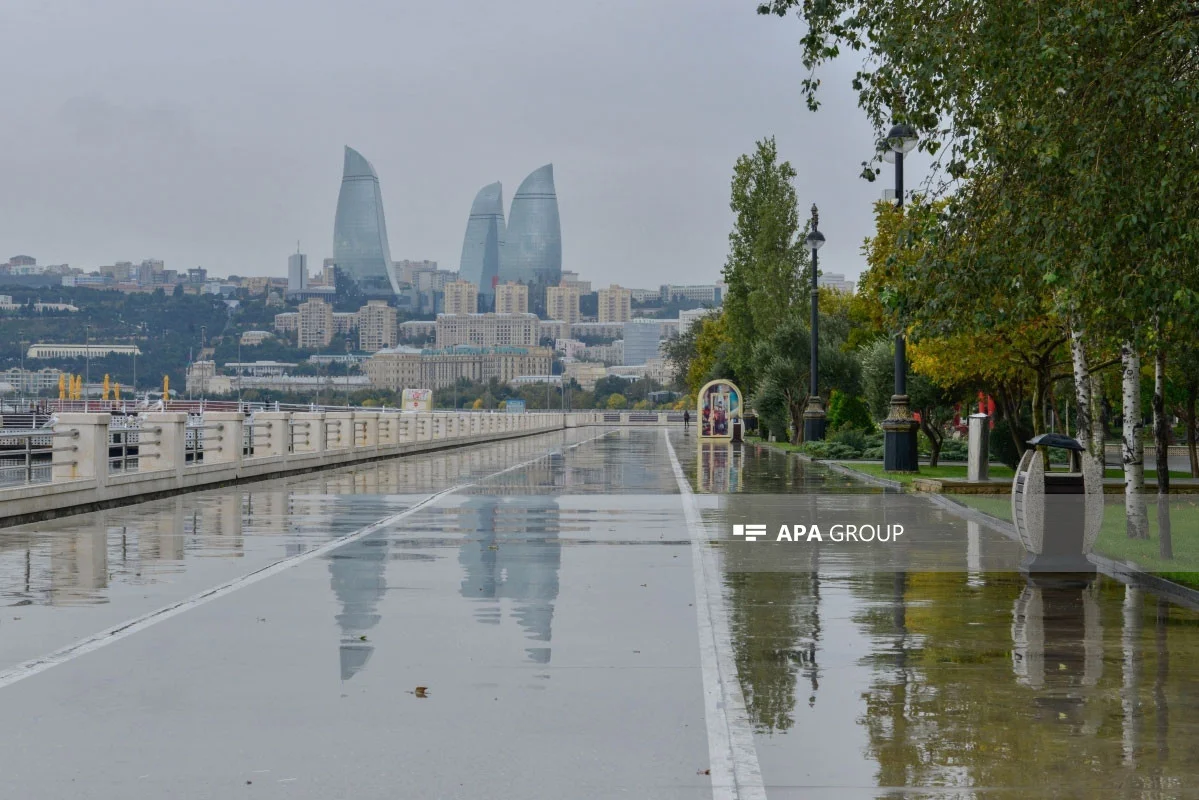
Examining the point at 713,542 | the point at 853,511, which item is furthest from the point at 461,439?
the point at 713,542

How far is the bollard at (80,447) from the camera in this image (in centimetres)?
2538

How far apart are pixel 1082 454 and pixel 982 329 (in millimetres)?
1749

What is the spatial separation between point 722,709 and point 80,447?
62.0 feet

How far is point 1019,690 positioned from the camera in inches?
377

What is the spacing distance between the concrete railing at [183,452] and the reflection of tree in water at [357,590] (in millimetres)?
6628

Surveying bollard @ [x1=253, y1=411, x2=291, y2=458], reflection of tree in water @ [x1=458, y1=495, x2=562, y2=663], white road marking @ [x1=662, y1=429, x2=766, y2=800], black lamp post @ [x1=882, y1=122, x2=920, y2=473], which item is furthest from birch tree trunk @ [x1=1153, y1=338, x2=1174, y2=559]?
bollard @ [x1=253, y1=411, x2=291, y2=458]

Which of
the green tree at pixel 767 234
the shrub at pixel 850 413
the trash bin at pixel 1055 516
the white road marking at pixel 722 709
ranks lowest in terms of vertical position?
the white road marking at pixel 722 709

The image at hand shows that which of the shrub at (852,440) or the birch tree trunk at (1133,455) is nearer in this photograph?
the birch tree trunk at (1133,455)

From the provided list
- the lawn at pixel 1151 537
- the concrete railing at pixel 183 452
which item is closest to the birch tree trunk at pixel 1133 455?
the lawn at pixel 1151 537

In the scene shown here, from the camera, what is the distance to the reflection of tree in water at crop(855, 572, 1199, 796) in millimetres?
7578

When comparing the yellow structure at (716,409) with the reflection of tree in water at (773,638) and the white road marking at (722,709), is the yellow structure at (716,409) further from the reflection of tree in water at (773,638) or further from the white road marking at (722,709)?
the white road marking at (722,709)

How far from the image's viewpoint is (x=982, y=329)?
15727 mm

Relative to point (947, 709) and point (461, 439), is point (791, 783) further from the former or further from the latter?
point (461, 439)

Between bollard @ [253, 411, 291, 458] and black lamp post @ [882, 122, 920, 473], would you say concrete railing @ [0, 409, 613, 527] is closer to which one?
bollard @ [253, 411, 291, 458]
